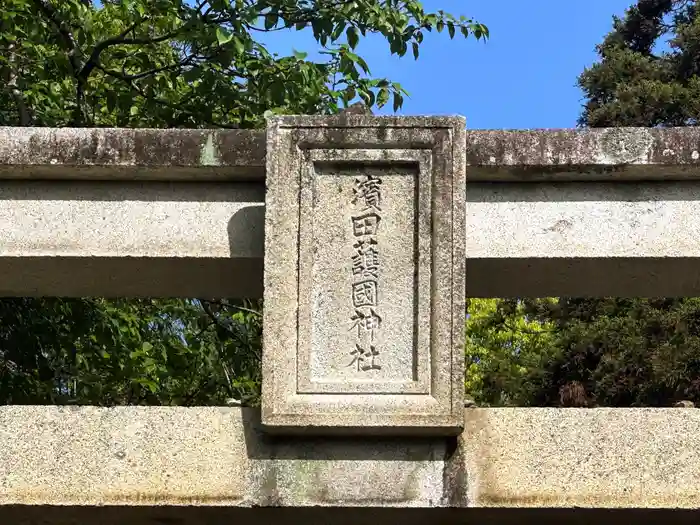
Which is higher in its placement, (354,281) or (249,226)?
(249,226)

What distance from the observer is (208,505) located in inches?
133

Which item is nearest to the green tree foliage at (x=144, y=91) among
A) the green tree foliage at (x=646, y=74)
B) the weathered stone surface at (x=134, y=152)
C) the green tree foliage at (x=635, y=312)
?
the weathered stone surface at (x=134, y=152)

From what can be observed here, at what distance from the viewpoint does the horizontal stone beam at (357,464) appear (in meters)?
3.37

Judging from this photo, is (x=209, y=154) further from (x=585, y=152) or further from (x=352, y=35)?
(x=352, y=35)

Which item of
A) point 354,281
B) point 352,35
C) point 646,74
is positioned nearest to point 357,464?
point 354,281

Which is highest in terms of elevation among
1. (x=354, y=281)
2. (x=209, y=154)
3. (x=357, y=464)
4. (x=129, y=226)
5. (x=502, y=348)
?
(x=209, y=154)

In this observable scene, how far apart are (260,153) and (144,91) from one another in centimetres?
375

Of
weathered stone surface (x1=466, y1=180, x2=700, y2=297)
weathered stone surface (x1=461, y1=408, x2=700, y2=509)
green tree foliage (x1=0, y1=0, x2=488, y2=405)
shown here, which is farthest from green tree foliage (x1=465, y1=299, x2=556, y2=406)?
weathered stone surface (x1=461, y1=408, x2=700, y2=509)

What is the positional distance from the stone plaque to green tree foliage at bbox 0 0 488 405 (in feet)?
8.72

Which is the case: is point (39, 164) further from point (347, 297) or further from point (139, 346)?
point (139, 346)

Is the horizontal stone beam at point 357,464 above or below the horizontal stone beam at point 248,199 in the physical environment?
below

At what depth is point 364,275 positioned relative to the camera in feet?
11.4

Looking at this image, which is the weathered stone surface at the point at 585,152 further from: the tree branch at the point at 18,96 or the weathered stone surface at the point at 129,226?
the tree branch at the point at 18,96

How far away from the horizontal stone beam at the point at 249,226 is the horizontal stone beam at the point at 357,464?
50cm
